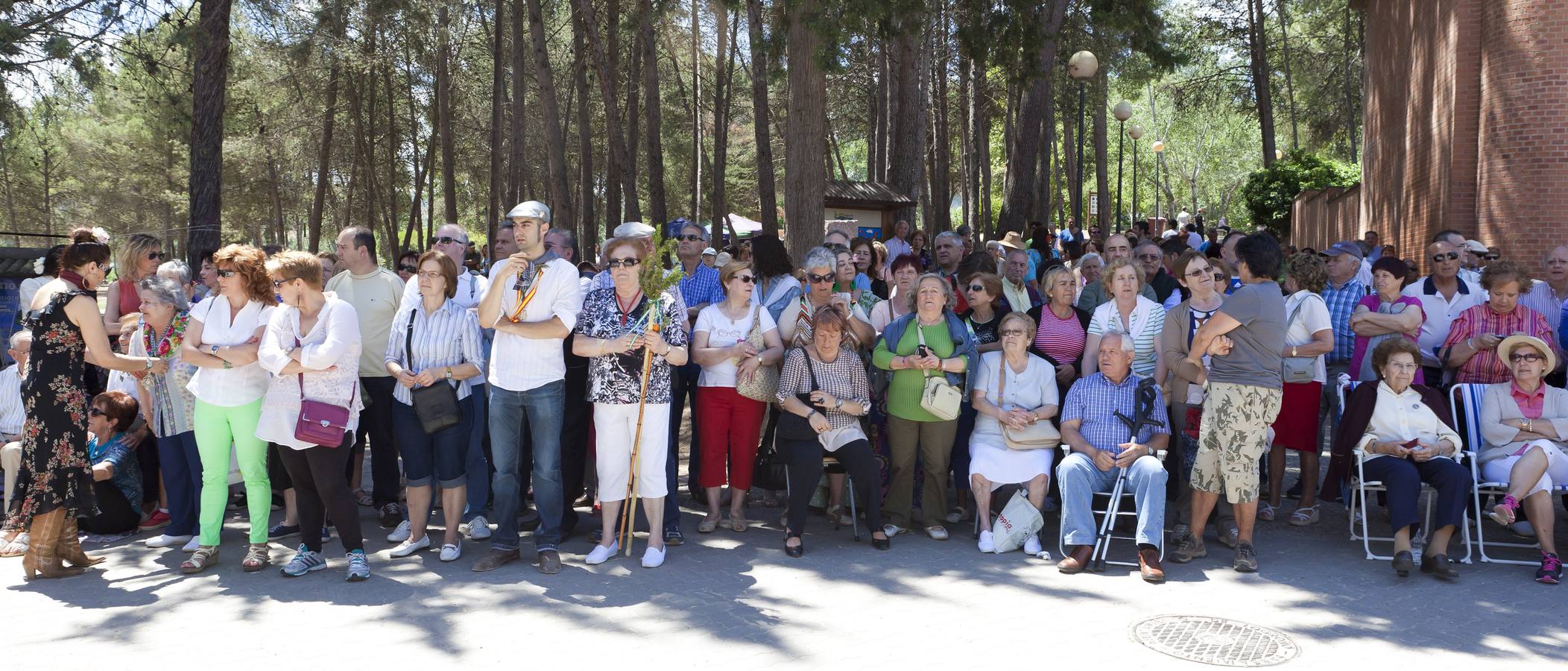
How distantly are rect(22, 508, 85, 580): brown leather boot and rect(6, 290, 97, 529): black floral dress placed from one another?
0.04m

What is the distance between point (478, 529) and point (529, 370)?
1.39m

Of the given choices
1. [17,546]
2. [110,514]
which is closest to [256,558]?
[110,514]

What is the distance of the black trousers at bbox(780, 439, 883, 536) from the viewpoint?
664cm

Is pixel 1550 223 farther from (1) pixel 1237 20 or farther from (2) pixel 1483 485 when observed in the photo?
(1) pixel 1237 20

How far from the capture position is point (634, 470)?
21.0ft

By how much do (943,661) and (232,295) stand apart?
4.28m

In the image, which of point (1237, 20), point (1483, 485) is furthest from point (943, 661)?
point (1237, 20)

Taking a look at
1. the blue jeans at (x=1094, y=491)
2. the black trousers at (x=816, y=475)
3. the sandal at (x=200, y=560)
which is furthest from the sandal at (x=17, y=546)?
the blue jeans at (x=1094, y=491)

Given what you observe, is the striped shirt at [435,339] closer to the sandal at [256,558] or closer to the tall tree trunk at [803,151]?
the sandal at [256,558]

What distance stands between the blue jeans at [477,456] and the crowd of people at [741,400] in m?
0.02

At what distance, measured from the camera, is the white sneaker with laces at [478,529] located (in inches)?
271

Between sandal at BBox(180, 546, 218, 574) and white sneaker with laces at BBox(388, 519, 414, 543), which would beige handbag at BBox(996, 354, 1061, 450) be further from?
sandal at BBox(180, 546, 218, 574)

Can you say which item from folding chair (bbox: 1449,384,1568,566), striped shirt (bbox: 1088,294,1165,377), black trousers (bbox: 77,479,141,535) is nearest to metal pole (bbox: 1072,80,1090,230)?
striped shirt (bbox: 1088,294,1165,377)

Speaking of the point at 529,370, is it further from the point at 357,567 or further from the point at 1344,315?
Result: the point at 1344,315
